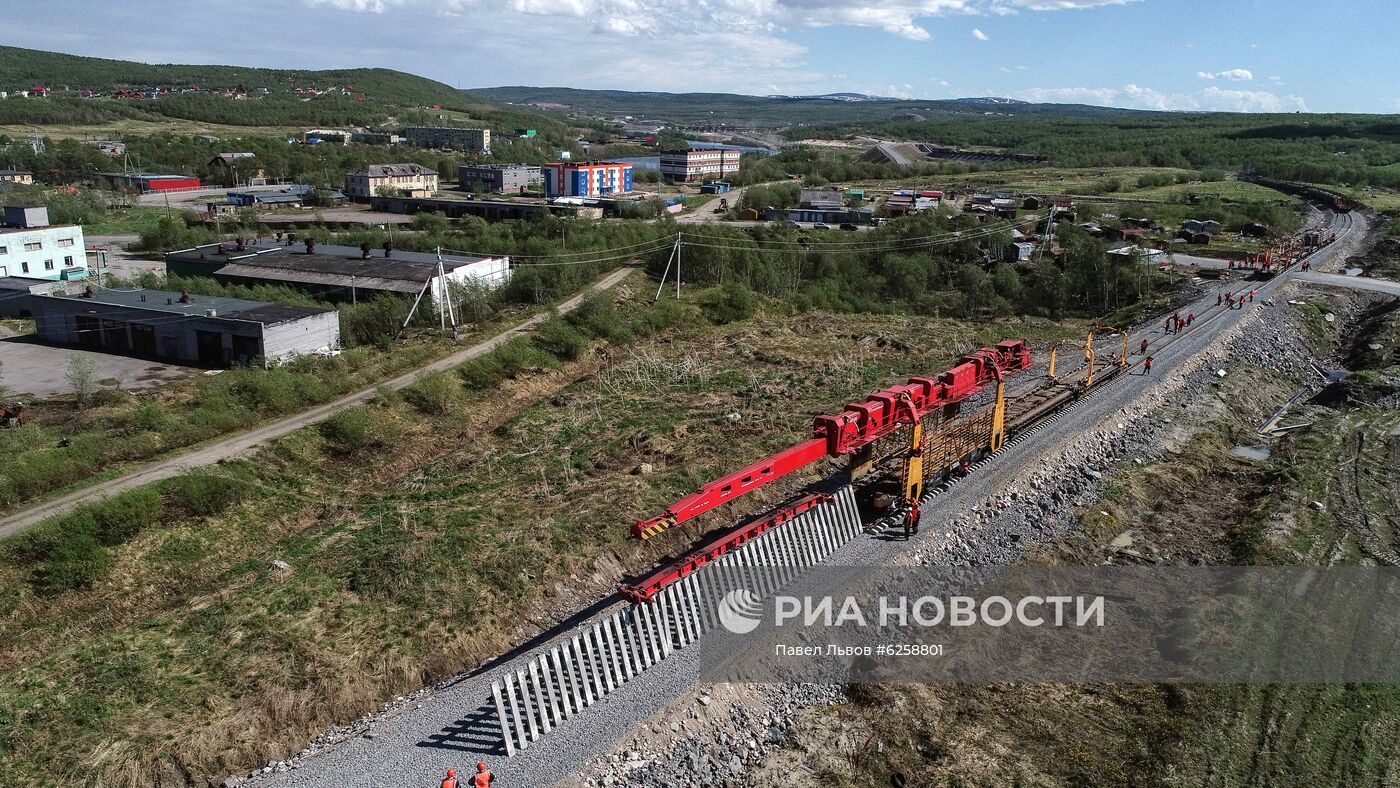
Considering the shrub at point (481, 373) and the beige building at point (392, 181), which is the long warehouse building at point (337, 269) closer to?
the shrub at point (481, 373)

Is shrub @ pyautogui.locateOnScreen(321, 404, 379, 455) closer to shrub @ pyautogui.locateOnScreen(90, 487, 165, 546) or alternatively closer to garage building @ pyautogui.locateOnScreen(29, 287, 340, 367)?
shrub @ pyautogui.locateOnScreen(90, 487, 165, 546)

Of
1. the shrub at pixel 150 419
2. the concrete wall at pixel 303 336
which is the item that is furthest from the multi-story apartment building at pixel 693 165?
the shrub at pixel 150 419

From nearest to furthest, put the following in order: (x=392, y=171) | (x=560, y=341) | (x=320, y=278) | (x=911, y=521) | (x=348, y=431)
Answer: (x=911, y=521), (x=348, y=431), (x=560, y=341), (x=320, y=278), (x=392, y=171)

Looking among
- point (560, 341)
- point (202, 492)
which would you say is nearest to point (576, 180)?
point (560, 341)

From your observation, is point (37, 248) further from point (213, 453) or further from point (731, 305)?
point (731, 305)

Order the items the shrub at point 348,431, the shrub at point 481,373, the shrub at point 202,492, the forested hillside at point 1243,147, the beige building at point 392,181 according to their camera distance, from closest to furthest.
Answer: the shrub at point 202,492, the shrub at point 348,431, the shrub at point 481,373, the beige building at point 392,181, the forested hillside at point 1243,147

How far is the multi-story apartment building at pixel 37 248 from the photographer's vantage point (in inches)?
1732

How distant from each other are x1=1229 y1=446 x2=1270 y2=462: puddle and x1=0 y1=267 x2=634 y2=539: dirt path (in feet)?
83.5

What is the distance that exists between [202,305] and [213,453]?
45.3 ft

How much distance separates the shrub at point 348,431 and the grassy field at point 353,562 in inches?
2.8

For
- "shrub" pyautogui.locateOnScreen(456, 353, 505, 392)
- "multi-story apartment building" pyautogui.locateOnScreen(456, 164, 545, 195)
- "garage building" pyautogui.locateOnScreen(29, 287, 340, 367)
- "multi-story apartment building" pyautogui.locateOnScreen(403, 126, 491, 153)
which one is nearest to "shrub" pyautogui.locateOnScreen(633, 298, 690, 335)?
"shrub" pyautogui.locateOnScreen(456, 353, 505, 392)

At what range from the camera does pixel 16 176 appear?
278 feet

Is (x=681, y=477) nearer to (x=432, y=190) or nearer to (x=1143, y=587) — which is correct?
(x=1143, y=587)

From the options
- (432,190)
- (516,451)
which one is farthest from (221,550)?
(432,190)
